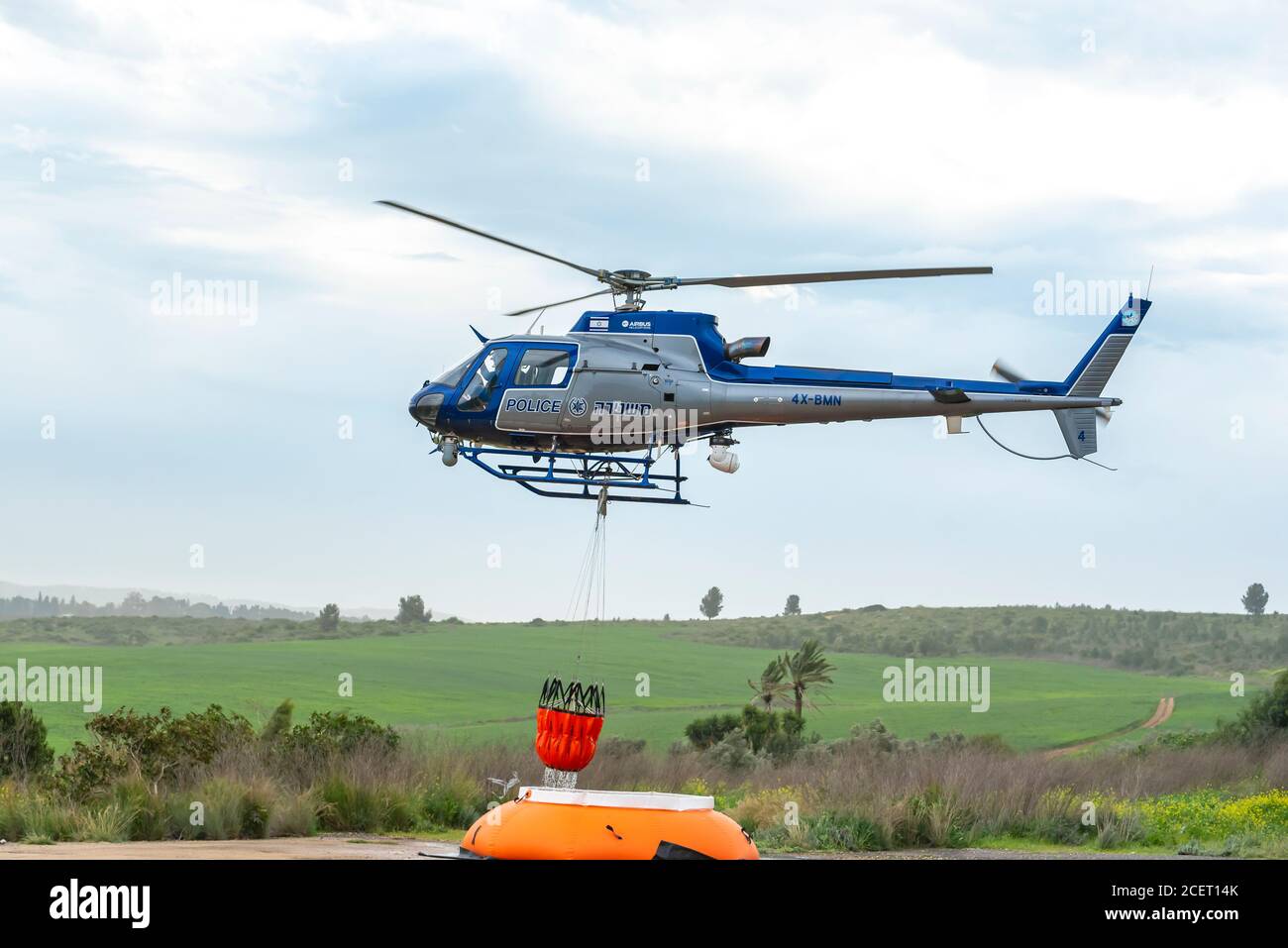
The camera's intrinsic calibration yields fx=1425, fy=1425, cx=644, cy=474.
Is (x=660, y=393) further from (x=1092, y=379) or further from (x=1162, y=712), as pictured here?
(x=1162, y=712)

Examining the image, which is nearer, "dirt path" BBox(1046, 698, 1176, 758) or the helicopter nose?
the helicopter nose

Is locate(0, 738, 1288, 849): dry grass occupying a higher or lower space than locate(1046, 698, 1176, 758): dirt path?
higher

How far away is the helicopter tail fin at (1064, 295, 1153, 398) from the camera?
2030 centimetres

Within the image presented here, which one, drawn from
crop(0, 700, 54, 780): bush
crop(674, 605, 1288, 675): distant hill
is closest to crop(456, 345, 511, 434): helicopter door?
crop(0, 700, 54, 780): bush

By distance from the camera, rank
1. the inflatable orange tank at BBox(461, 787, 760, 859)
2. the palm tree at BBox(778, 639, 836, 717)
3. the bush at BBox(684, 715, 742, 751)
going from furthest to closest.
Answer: the palm tree at BBox(778, 639, 836, 717) < the bush at BBox(684, 715, 742, 751) < the inflatable orange tank at BBox(461, 787, 760, 859)

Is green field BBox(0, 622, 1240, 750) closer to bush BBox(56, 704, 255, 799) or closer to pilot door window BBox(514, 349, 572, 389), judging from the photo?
bush BBox(56, 704, 255, 799)

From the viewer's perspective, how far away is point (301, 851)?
21.5m

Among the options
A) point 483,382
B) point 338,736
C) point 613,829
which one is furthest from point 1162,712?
point 613,829

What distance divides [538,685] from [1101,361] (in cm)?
5217

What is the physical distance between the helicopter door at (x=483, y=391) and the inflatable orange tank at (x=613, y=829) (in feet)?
28.0

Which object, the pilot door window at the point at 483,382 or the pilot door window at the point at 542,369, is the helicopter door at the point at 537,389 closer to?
the pilot door window at the point at 542,369

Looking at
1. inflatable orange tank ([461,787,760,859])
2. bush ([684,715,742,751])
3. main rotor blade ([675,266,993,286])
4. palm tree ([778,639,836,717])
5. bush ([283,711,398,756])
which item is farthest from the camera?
palm tree ([778,639,836,717])

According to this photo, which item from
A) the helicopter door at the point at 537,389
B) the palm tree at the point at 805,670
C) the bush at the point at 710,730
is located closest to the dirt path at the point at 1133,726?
the palm tree at the point at 805,670
